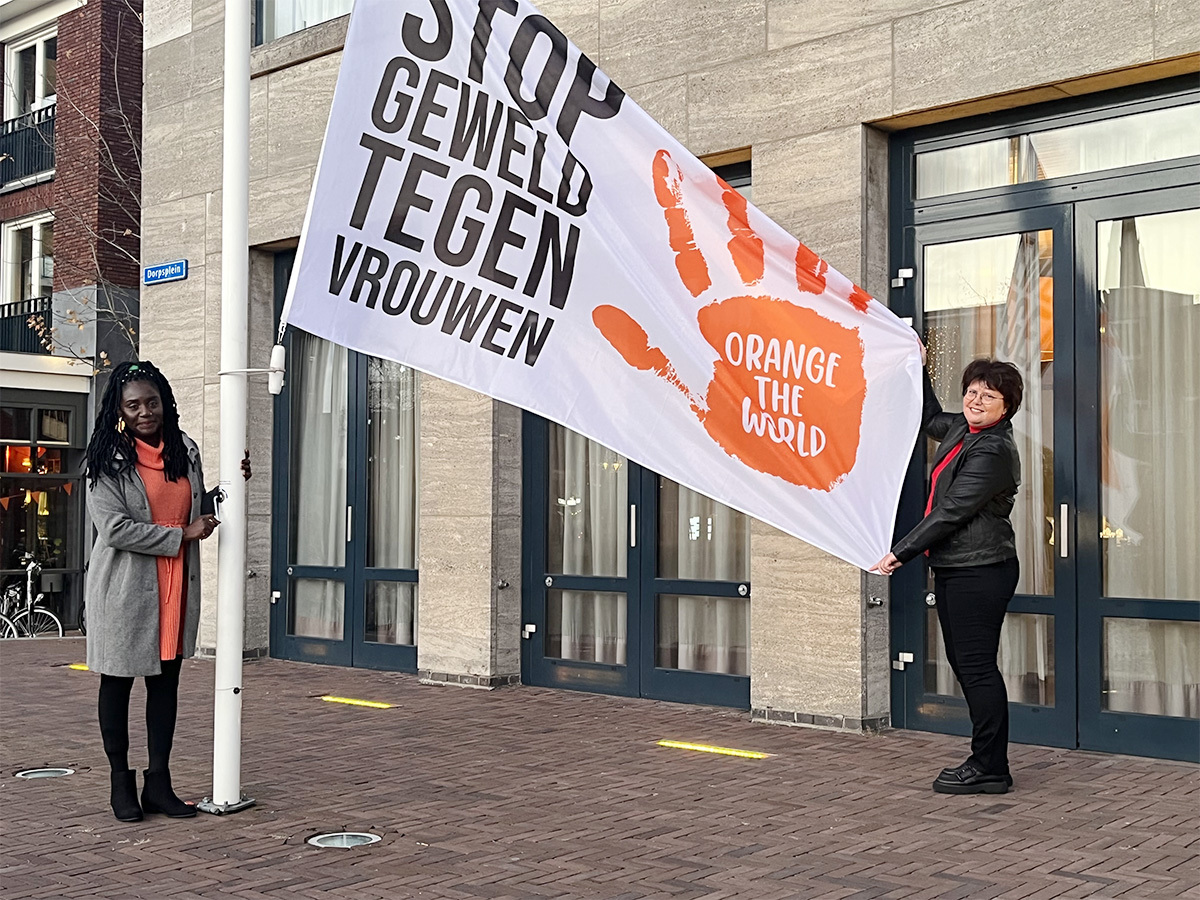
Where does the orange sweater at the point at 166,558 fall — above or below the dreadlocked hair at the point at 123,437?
below

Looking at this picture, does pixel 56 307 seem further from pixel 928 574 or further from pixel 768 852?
pixel 768 852

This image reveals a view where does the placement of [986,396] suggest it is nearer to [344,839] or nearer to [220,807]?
[344,839]

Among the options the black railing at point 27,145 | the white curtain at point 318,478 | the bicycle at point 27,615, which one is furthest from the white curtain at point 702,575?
the black railing at point 27,145

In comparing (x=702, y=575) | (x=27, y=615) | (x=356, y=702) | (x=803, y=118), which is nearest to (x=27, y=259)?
(x=27, y=615)

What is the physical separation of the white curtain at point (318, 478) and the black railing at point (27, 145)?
10740 mm

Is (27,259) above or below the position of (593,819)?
above

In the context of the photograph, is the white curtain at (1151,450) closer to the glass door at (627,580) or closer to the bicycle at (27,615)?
the glass door at (627,580)

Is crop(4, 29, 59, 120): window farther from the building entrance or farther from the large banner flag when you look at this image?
the large banner flag

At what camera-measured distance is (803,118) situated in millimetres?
8820

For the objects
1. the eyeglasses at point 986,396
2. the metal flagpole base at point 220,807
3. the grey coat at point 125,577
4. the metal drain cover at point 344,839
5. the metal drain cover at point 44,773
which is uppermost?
the eyeglasses at point 986,396

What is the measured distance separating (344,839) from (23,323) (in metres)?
17.9

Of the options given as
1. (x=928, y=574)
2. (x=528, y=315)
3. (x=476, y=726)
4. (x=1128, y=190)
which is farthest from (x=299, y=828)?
(x=1128, y=190)

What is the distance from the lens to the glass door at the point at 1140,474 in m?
7.48

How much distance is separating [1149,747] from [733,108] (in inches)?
184
